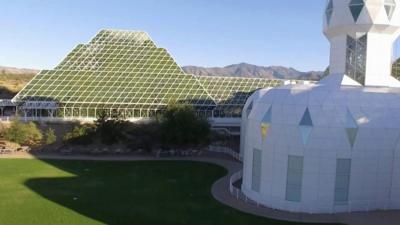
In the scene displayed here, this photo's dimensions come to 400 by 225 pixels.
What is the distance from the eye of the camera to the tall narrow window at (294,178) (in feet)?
79.6

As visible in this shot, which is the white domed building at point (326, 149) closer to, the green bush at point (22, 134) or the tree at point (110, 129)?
the tree at point (110, 129)

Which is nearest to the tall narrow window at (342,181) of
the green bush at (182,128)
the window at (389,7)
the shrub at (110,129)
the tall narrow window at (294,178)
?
the tall narrow window at (294,178)

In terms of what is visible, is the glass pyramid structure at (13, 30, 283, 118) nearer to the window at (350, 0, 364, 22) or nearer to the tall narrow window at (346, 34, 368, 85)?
the tall narrow window at (346, 34, 368, 85)

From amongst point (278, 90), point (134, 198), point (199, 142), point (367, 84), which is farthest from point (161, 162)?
point (367, 84)

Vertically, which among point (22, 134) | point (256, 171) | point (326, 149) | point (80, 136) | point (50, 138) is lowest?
point (50, 138)

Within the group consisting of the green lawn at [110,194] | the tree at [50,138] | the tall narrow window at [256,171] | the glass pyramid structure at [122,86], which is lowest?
the green lawn at [110,194]

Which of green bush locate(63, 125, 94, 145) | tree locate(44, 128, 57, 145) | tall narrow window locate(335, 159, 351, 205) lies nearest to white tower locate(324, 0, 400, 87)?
tall narrow window locate(335, 159, 351, 205)

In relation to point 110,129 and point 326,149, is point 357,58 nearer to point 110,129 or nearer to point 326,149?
point 326,149

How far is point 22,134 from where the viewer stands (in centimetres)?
4653

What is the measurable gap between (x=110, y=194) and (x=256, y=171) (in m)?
9.72

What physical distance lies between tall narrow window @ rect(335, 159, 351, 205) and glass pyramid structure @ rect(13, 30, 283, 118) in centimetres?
3276

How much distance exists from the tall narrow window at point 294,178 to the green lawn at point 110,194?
2.71m

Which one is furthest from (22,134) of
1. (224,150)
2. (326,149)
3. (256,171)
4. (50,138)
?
(326,149)

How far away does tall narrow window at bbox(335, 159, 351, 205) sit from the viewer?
24000 mm
